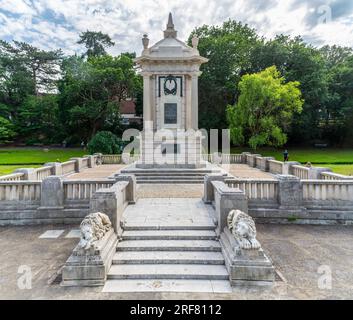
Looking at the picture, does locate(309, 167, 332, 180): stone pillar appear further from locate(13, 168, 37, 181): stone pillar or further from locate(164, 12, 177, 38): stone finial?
locate(164, 12, 177, 38): stone finial

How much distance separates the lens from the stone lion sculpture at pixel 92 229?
536 cm

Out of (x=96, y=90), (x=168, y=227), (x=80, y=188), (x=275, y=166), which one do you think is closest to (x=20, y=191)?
(x=80, y=188)

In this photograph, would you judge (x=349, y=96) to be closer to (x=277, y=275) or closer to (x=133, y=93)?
(x=133, y=93)

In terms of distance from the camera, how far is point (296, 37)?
40.1m

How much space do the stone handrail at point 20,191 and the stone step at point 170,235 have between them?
4165 mm

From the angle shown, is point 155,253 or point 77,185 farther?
point 77,185

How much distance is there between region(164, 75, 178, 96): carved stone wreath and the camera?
59.5 ft

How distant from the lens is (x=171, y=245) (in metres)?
6.32

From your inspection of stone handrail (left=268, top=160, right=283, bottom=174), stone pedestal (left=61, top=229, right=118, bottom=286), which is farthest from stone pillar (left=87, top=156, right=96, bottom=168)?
stone pedestal (left=61, top=229, right=118, bottom=286)

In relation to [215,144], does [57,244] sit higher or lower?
lower

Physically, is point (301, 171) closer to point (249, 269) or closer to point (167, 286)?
point (249, 269)

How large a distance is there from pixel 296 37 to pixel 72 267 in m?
45.2

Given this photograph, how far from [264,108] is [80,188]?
25.7m
